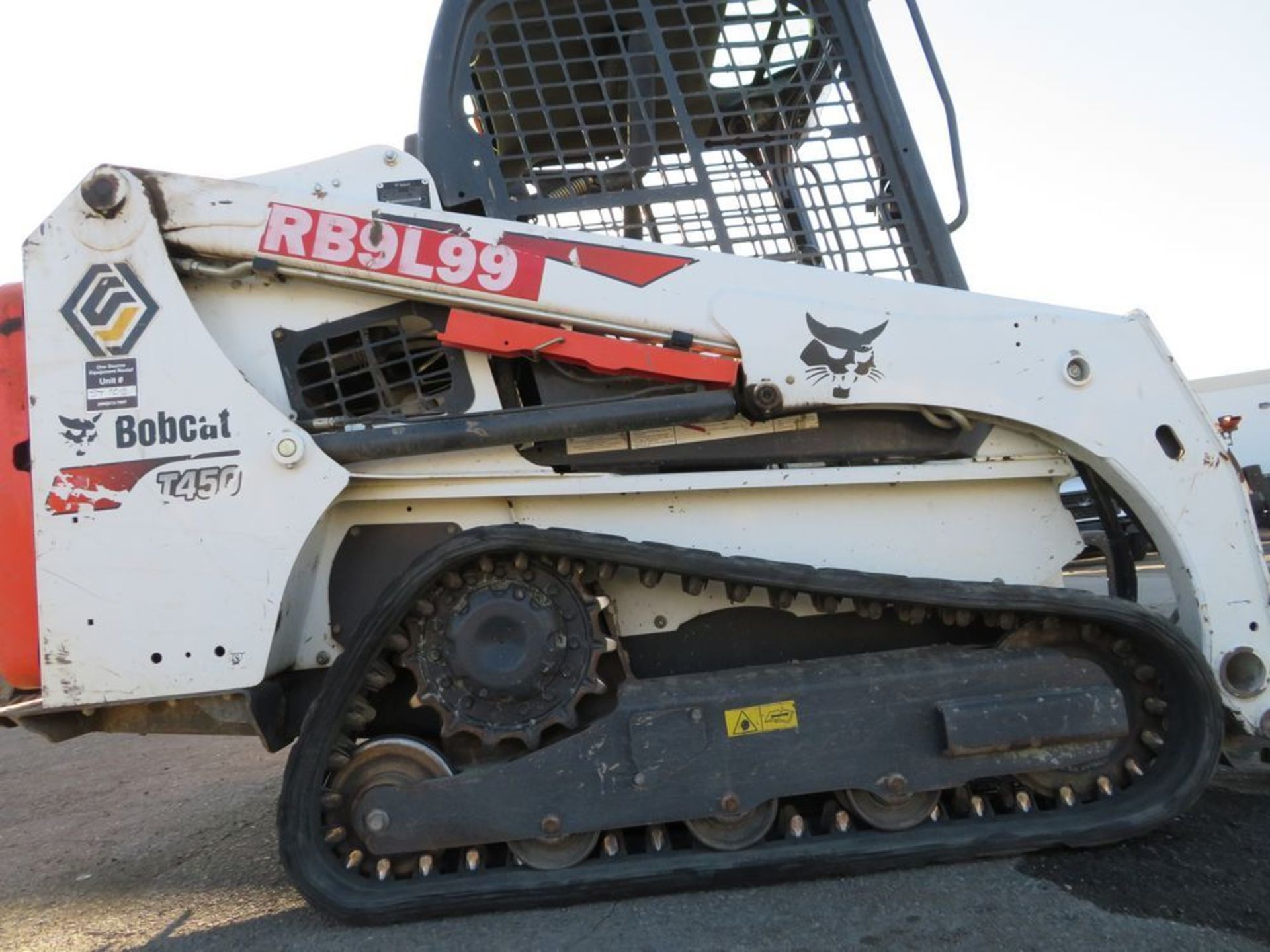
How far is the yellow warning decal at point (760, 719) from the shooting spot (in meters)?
2.82

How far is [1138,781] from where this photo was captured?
295 cm

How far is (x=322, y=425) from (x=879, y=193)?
81.4 inches

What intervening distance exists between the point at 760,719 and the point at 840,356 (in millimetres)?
1117

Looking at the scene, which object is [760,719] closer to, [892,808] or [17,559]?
[892,808]

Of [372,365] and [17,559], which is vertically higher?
[372,365]

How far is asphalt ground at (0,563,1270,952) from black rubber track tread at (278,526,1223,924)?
2.2 inches

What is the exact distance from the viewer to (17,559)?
9.45 ft

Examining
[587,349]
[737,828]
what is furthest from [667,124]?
[737,828]

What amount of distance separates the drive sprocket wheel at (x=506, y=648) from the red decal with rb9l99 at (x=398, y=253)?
2.78 feet

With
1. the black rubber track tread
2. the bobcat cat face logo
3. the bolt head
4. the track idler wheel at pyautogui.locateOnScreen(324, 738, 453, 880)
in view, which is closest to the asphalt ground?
the black rubber track tread

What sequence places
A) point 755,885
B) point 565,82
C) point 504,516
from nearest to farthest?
point 755,885 < point 504,516 < point 565,82

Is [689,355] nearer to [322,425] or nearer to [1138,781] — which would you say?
[322,425]

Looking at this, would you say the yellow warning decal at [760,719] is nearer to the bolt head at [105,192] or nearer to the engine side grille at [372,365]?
the engine side grille at [372,365]

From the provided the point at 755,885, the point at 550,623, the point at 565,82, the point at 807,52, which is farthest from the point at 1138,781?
the point at 565,82
